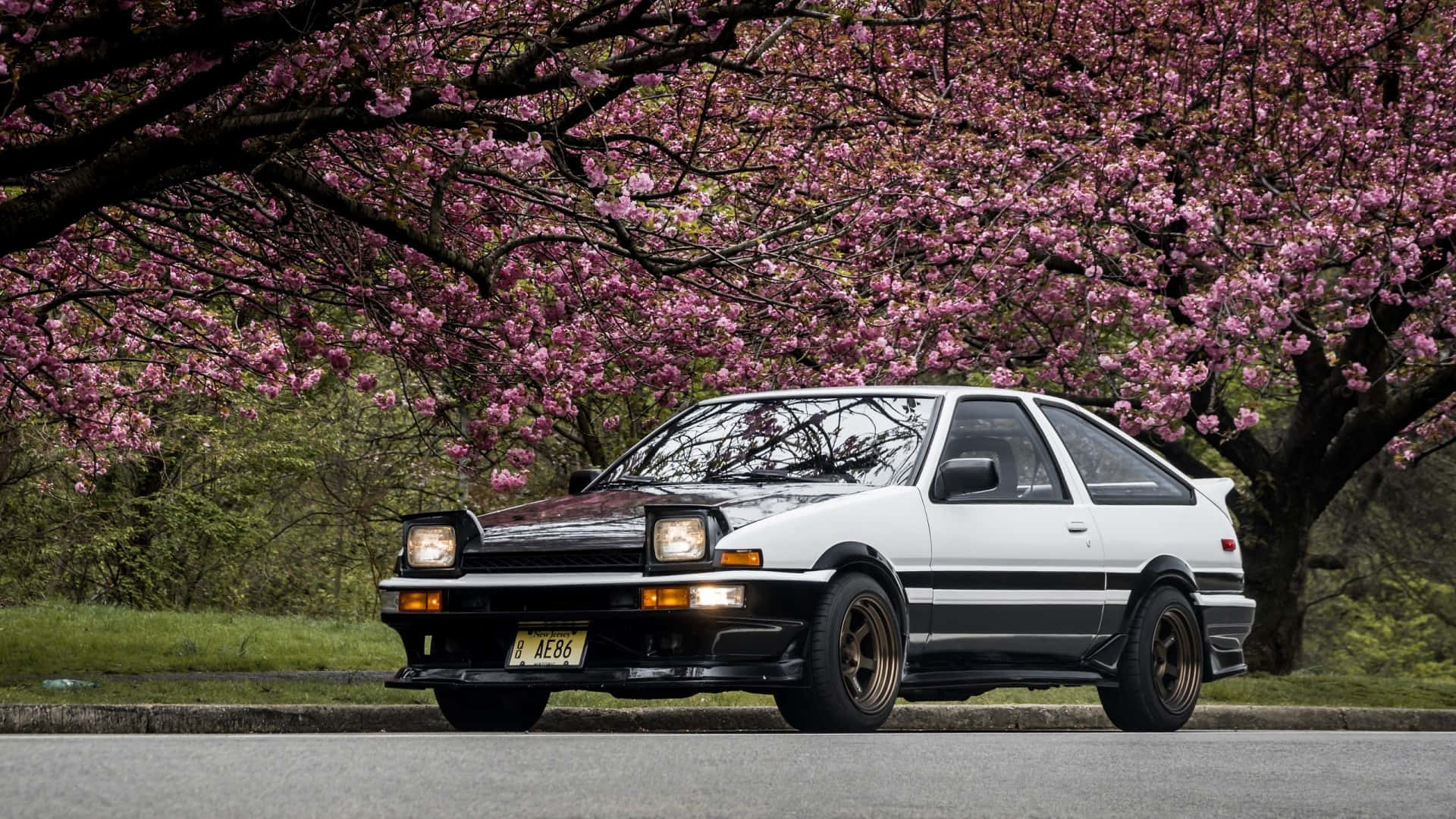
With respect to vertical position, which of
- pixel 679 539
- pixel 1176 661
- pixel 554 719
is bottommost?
pixel 554 719

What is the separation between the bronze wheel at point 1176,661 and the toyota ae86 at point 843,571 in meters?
0.02

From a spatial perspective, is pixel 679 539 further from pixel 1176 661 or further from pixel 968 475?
pixel 1176 661

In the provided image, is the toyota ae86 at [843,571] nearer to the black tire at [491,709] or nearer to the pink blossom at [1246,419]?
the black tire at [491,709]

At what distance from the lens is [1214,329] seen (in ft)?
60.2

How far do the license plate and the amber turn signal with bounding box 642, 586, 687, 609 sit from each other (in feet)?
1.06

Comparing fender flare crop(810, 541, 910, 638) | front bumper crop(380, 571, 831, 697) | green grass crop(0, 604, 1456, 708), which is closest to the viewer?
front bumper crop(380, 571, 831, 697)

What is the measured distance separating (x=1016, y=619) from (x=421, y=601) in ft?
9.30

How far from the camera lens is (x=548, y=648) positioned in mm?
8242

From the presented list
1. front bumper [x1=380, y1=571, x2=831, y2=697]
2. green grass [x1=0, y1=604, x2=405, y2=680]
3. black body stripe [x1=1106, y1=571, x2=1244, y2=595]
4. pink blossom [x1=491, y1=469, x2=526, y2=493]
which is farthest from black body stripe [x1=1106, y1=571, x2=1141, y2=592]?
green grass [x1=0, y1=604, x2=405, y2=680]

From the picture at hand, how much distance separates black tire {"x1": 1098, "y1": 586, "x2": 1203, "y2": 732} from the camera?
10062mm

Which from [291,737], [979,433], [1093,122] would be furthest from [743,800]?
[1093,122]

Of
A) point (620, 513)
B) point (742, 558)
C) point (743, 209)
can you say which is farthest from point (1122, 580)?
point (743, 209)

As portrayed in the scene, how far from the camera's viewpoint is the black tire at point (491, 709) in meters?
9.09

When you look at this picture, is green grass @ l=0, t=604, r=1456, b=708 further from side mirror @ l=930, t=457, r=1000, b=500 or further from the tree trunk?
side mirror @ l=930, t=457, r=1000, b=500
